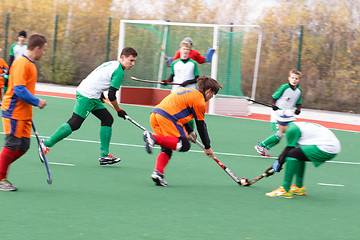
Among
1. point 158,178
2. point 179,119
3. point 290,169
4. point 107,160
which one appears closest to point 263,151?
point 107,160

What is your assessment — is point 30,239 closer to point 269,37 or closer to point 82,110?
point 82,110

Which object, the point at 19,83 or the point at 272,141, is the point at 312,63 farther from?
the point at 19,83

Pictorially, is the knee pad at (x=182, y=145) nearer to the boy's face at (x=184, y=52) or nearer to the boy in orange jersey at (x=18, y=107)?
the boy in orange jersey at (x=18, y=107)

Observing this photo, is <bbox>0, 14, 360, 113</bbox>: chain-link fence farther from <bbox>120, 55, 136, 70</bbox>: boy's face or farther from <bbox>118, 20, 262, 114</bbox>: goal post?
<bbox>120, 55, 136, 70</bbox>: boy's face

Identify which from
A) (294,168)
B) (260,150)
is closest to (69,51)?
(260,150)

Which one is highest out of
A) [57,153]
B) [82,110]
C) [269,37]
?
[269,37]

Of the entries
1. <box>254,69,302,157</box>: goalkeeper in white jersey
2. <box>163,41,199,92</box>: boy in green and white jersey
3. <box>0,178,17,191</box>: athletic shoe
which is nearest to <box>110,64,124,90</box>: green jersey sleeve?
<box>0,178,17,191</box>: athletic shoe

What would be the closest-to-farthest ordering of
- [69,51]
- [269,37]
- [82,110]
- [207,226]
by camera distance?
[207,226] → [82,110] → [269,37] → [69,51]

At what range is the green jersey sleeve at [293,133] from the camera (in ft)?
18.8

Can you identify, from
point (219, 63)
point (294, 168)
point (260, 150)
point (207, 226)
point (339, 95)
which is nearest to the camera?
point (207, 226)

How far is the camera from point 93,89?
22.2ft

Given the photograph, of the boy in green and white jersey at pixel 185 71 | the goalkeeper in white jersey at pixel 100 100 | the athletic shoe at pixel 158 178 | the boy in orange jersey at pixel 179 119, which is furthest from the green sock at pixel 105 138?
the boy in green and white jersey at pixel 185 71

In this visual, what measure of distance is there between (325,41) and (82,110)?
1093 centimetres

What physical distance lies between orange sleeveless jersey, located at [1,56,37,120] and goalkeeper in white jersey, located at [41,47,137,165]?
1.32 metres
